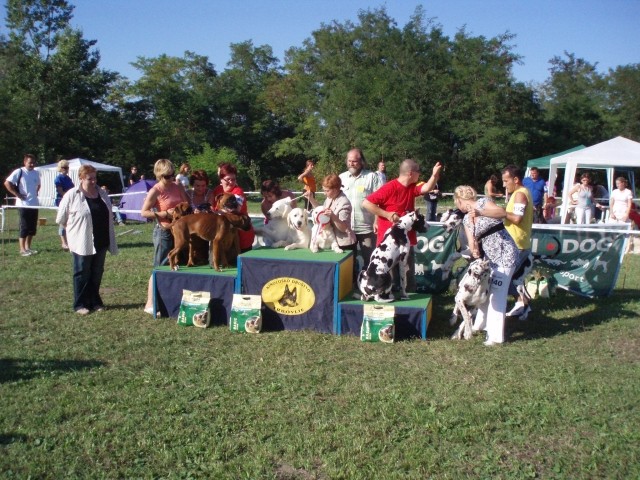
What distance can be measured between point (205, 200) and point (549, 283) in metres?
4.55

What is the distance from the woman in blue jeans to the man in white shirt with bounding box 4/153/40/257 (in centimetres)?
434

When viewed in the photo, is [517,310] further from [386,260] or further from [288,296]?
[288,296]

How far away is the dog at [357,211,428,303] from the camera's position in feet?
17.5

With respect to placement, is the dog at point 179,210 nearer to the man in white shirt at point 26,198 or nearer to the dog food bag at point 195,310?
the dog food bag at point 195,310

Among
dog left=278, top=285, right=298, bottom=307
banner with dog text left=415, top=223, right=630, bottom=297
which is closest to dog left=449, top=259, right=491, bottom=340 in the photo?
dog left=278, top=285, right=298, bottom=307

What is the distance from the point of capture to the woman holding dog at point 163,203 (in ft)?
19.5

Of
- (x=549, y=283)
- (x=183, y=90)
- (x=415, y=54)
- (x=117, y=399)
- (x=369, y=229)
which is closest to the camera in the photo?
(x=117, y=399)

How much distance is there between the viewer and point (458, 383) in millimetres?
4258

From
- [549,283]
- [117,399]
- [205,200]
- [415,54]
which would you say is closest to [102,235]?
[205,200]

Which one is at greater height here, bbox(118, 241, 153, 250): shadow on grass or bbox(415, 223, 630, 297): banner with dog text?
bbox(415, 223, 630, 297): banner with dog text

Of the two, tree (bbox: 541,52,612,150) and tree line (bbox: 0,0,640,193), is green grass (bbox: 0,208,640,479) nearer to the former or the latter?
tree line (bbox: 0,0,640,193)

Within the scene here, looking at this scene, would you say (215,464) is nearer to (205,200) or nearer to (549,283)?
(205,200)

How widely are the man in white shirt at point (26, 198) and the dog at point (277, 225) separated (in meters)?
5.60

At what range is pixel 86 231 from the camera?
600 centimetres
